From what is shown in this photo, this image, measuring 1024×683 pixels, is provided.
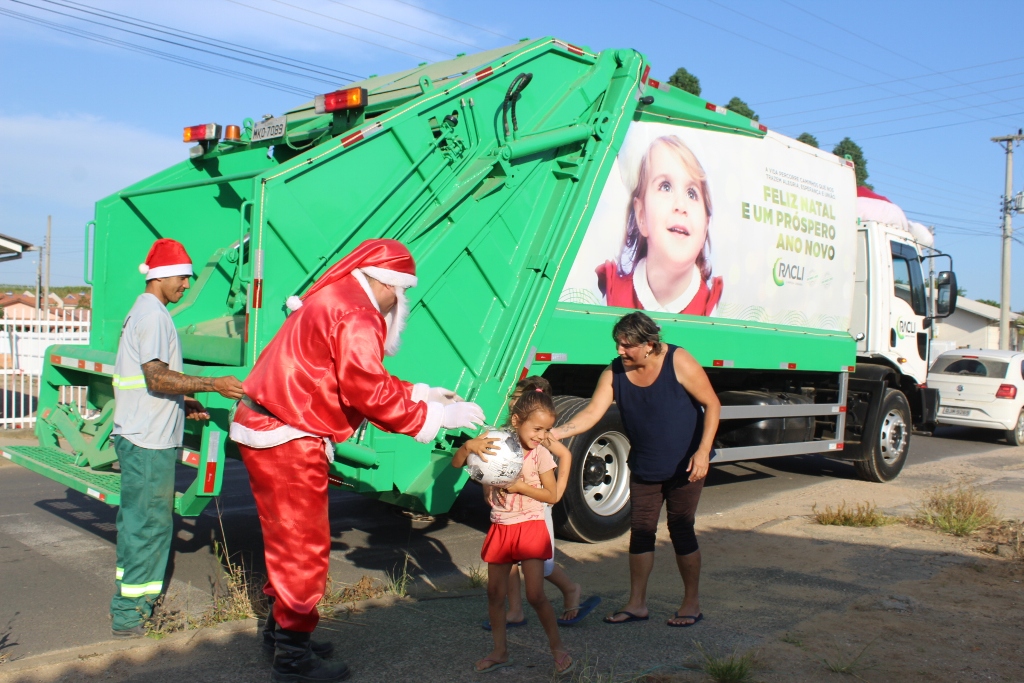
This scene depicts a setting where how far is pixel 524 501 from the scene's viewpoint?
3756 mm

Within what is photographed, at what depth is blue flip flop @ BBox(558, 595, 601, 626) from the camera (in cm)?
431

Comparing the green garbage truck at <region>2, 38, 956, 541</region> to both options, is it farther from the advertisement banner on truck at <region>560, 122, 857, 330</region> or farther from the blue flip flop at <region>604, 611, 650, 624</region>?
the blue flip flop at <region>604, 611, 650, 624</region>

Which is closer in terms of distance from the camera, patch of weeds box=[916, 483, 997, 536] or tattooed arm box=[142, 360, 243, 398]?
tattooed arm box=[142, 360, 243, 398]

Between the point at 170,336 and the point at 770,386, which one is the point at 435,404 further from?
the point at 770,386

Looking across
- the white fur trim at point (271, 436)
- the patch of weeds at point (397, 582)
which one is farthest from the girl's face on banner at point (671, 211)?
the white fur trim at point (271, 436)

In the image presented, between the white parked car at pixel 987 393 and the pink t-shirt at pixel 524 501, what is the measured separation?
11.9 meters

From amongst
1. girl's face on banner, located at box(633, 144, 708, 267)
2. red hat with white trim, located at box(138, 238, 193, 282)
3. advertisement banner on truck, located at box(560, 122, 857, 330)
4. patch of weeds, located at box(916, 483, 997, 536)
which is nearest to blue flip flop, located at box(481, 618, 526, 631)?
red hat with white trim, located at box(138, 238, 193, 282)

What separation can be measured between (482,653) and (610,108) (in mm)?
3893

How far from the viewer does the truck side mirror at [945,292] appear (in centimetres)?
998

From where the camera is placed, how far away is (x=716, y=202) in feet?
24.5

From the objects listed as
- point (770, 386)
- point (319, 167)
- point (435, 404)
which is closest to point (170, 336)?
point (319, 167)

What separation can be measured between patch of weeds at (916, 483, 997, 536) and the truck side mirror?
3669mm

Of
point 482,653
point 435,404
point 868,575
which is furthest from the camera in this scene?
point 868,575

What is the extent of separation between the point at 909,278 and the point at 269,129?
23.5 feet
